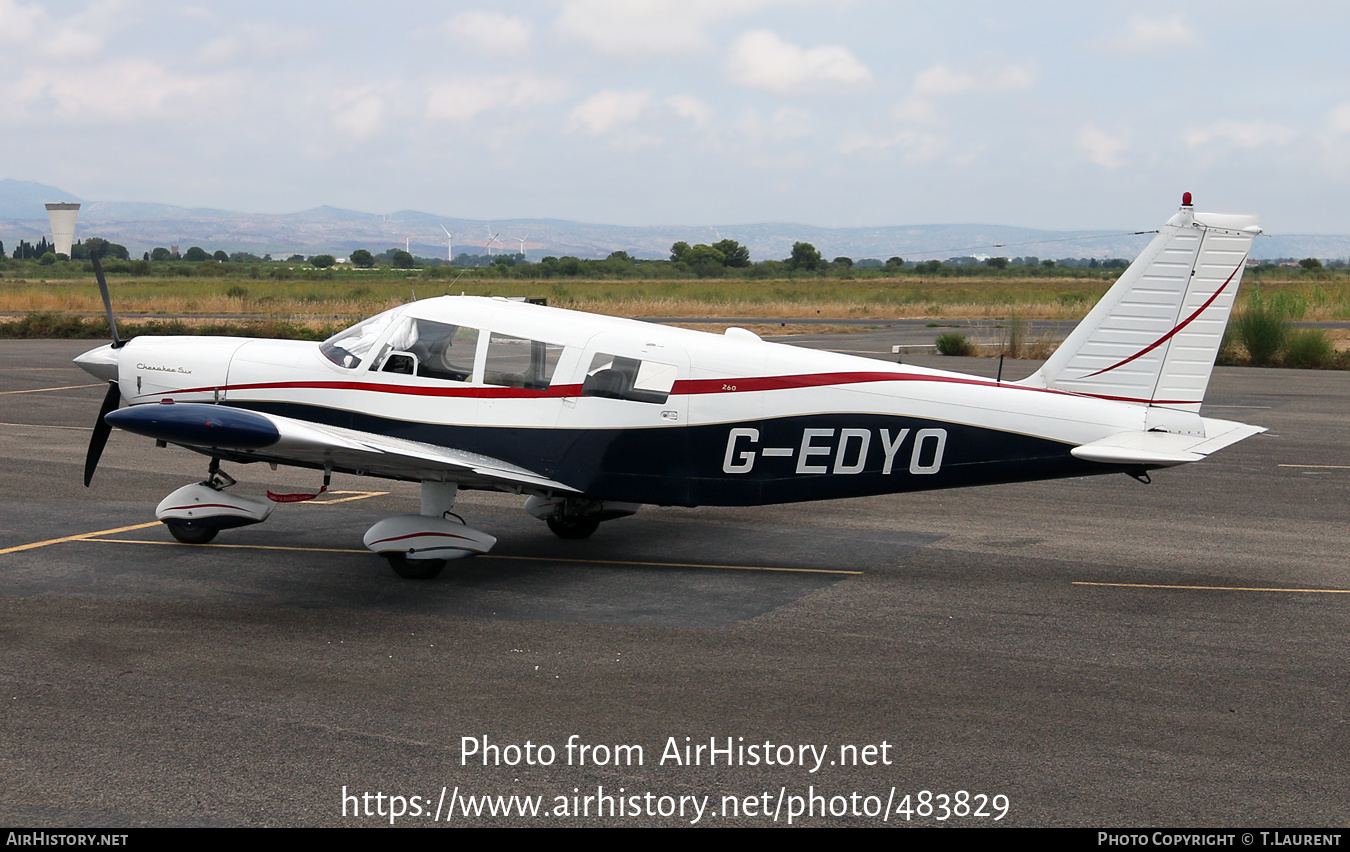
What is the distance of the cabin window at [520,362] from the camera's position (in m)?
9.97

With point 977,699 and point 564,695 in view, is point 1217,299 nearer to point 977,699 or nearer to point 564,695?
point 977,699

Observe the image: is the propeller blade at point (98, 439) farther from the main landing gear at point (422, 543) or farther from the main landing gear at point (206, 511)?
the main landing gear at point (422, 543)

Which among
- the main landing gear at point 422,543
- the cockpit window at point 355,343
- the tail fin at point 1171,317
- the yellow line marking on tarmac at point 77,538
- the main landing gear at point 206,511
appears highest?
the tail fin at point 1171,317

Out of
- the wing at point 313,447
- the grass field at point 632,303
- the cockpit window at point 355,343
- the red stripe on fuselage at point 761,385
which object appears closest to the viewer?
the wing at point 313,447

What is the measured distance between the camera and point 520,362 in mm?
10062

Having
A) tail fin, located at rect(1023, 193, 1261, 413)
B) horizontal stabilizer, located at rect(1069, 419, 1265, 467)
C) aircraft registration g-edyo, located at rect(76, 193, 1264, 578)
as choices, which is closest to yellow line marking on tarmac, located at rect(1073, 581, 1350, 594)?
aircraft registration g-edyo, located at rect(76, 193, 1264, 578)

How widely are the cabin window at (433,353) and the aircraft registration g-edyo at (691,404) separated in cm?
1

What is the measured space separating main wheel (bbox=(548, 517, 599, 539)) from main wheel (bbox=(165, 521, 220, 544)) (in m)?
3.21

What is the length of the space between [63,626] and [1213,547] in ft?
33.1

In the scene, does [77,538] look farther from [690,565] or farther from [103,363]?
[690,565]

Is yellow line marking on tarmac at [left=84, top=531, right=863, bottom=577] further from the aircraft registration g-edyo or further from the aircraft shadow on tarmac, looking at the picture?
the aircraft registration g-edyo

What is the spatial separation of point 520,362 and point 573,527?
2.08 m

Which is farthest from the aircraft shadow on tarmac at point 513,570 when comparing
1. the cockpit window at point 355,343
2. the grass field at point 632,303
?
the grass field at point 632,303

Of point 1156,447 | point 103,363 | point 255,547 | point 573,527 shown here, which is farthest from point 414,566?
point 1156,447
